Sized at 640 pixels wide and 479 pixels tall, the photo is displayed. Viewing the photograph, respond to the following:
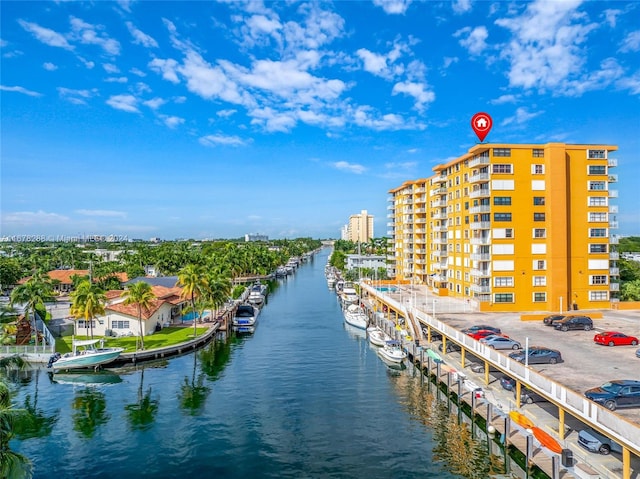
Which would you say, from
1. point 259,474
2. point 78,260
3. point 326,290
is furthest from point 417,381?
point 78,260

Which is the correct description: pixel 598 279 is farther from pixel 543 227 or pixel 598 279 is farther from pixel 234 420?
pixel 234 420

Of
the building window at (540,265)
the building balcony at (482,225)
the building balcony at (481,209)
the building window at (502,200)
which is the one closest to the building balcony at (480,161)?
the building window at (502,200)

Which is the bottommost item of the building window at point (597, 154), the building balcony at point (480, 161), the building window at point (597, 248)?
the building window at point (597, 248)

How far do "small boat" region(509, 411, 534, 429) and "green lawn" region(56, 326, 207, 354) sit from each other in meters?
43.8

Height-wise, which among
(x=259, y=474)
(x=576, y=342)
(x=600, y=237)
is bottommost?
(x=259, y=474)

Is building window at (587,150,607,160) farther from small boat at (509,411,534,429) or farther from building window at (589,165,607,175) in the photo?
small boat at (509,411,534,429)

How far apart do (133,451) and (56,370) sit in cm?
2538

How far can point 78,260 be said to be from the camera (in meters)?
177

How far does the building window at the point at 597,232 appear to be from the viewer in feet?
229

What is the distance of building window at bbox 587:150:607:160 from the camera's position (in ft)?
225

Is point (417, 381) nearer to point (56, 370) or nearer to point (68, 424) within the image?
point (68, 424)

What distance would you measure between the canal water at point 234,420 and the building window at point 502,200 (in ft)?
94.4

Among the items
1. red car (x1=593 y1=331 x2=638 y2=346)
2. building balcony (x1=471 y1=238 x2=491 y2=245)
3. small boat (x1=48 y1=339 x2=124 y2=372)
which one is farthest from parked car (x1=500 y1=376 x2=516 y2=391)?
small boat (x1=48 y1=339 x2=124 y2=372)

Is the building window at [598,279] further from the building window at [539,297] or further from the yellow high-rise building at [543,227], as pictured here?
the building window at [539,297]
